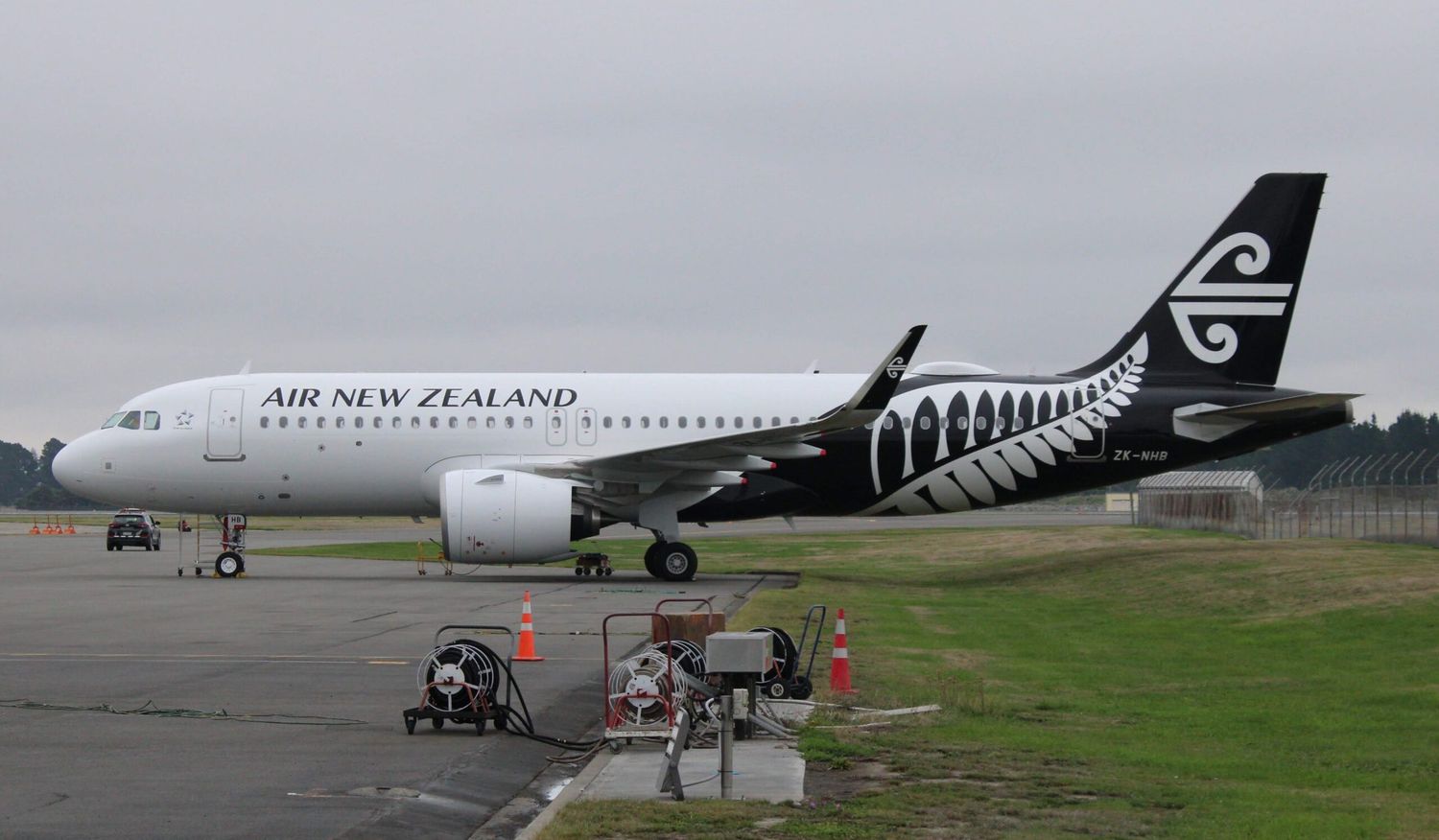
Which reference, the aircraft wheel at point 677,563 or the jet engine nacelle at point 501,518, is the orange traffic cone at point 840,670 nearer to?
the jet engine nacelle at point 501,518

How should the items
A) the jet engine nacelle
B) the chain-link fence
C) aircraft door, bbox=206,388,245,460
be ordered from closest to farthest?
the jet engine nacelle < aircraft door, bbox=206,388,245,460 < the chain-link fence

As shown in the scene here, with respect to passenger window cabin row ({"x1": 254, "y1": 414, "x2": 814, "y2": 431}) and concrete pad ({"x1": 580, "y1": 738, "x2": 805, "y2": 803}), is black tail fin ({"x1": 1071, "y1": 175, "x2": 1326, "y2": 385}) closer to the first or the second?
passenger window cabin row ({"x1": 254, "y1": 414, "x2": 814, "y2": 431})

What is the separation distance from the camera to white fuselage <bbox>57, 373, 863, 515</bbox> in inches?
1291

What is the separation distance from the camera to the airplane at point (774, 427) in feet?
106

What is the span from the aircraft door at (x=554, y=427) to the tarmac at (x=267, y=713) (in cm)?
A: 472

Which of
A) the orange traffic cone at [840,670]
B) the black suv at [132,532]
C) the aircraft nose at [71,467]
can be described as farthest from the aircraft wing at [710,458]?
the black suv at [132,532]

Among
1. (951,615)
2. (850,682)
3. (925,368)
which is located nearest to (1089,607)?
(951,615)

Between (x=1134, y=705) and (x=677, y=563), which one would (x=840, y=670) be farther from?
(x=677, y=563)

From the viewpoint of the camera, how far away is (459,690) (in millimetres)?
12508

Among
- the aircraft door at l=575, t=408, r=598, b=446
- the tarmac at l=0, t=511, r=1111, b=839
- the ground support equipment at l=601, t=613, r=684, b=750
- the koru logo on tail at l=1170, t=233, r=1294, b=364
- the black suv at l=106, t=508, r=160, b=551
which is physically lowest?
the tarmac at l=0, t=511, r=1111, b=839

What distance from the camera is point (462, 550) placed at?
3033cm

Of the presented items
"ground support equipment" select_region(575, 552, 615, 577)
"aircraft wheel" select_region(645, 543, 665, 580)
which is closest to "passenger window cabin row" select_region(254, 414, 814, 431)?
"aircraft wheel" select_region(645, 543, 665, 580)

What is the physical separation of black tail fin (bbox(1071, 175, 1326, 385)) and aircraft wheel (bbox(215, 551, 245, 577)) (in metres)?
18.6

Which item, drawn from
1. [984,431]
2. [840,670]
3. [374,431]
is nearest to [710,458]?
[984,431]
